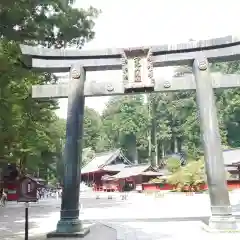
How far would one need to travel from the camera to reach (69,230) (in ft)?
37.5

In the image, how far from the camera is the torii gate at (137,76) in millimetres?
12359

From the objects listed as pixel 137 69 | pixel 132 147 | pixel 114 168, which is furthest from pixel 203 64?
pixel 132 147

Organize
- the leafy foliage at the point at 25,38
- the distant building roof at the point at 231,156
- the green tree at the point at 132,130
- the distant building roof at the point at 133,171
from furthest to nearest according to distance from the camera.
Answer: the green tree at the point at 132,130
the distant building roof at the point at 133,171
the distant building roof at the point at 231,156
the leafy foliage at the point at 25,38

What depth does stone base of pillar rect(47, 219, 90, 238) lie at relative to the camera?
11.2 meters

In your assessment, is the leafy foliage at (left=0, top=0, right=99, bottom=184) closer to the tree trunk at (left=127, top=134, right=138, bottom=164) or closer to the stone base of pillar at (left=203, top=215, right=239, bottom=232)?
the stone base of pillar at (left=203, top=215, right=239, bottom=232)

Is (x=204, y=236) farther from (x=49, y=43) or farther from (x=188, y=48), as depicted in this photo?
(x=49, y=43)

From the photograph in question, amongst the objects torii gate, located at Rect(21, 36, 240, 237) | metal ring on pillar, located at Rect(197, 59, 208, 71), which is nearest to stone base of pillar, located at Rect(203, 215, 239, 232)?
torii gate, located at Rect(21, 36, 240, 237)

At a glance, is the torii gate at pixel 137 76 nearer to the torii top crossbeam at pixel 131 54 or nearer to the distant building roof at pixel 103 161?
the torii top crossbeam at pixel 131 54

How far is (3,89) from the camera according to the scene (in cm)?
1030

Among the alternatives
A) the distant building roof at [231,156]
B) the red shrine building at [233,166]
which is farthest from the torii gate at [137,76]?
the distant building roof at [231,156]

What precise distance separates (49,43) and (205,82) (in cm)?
747

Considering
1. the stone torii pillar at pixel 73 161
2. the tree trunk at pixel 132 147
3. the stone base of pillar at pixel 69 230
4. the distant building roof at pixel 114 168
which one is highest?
the tree trunk at pixel 132 147

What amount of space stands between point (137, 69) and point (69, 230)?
5.69 meters

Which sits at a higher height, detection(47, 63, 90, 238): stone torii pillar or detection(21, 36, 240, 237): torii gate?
detection(21, 36, 240, 237): torii gate
